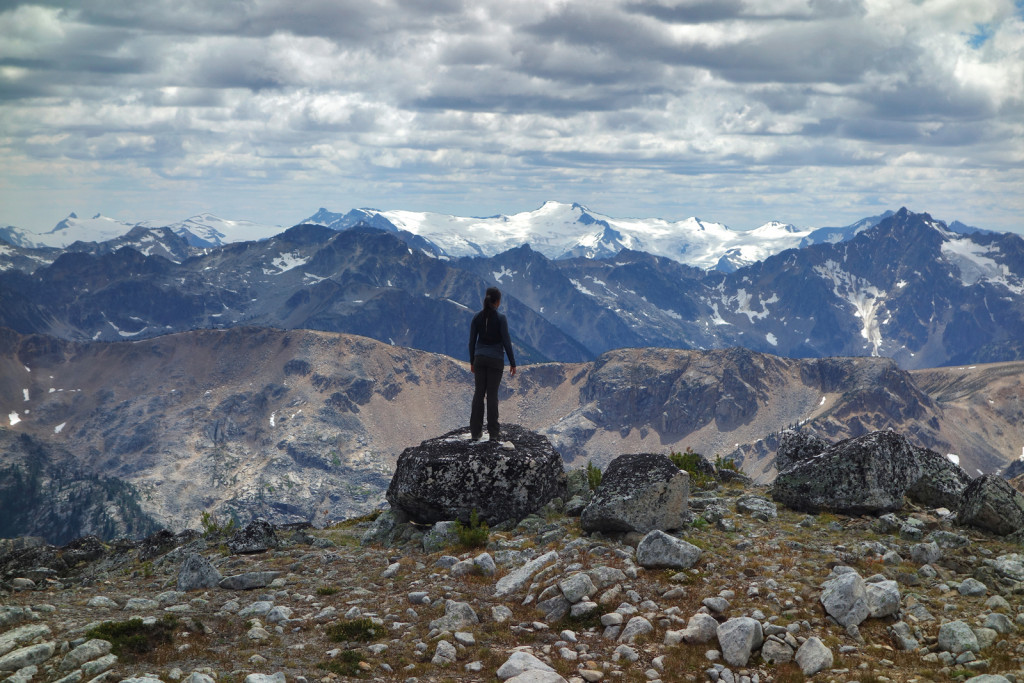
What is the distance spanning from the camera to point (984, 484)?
1800 centimetres

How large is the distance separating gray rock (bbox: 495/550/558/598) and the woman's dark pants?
22.5 feet

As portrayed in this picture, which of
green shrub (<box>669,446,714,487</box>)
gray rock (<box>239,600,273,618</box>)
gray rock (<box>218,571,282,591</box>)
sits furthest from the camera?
green shrub (<box>669,446,714,487</box>)

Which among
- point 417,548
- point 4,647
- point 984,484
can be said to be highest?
point 984,484

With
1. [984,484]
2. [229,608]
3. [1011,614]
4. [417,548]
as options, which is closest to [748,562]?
[1011,614]

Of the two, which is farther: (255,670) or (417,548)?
(417,548)

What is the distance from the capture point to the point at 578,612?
14.4 metres

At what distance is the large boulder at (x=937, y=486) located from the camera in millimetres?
20109

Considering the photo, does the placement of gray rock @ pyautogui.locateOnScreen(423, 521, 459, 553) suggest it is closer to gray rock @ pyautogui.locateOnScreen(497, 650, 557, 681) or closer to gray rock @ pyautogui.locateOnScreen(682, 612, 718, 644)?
gray rock @ pyautogui.locateOnScreen(497, 650, 557, 681)

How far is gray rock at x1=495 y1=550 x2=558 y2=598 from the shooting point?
16156 millimetres

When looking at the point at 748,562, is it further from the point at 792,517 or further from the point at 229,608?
the point at 229,608

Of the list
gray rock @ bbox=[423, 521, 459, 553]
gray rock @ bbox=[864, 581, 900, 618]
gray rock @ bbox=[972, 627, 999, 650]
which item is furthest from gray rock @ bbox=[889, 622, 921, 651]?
gray rock @ bbox=[423, 521, 459, 553]

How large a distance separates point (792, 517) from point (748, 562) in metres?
4.51

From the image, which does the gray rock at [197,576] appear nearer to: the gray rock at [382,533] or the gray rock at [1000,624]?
the gray rock at [382,533]

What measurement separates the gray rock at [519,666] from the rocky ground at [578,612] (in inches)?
1.4
